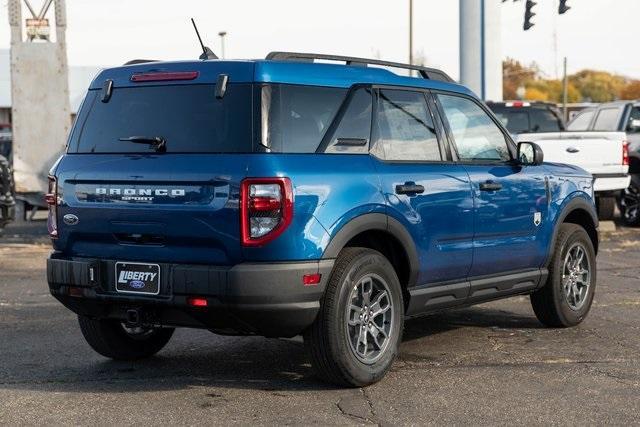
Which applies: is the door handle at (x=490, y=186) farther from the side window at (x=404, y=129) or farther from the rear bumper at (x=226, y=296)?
the rear bumper at (x=226, y=296)

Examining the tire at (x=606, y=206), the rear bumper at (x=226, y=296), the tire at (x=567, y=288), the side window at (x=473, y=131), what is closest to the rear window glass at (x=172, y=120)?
the rear bumper at (x=226, y=296)

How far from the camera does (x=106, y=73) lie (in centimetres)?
676

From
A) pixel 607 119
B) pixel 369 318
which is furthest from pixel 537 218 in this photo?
pixel 607 119

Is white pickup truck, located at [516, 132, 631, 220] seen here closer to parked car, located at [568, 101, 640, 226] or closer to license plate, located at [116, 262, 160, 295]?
parked car, located at [568, 101, 640, 226]

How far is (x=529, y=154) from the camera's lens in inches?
312

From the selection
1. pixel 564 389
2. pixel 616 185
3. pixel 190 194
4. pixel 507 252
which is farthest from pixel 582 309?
pixel 616 185

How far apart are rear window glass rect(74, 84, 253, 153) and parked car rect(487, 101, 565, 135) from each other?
11.6m

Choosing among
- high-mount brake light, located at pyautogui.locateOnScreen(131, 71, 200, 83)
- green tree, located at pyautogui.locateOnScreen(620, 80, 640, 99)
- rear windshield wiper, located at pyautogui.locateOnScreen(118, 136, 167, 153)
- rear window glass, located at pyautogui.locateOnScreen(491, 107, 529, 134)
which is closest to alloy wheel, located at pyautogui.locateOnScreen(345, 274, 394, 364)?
rear windshield wiper, located at pyautogui.locateOnScreen(118, 136, 167, 153)

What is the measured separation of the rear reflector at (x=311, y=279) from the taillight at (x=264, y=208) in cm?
30

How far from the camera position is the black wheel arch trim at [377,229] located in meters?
6.08

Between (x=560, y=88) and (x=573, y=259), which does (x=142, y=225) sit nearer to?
(x=573, y=259)

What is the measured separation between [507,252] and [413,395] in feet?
6.13

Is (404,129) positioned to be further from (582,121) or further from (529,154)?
(582,121)

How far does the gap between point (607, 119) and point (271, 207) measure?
14.4 metres
